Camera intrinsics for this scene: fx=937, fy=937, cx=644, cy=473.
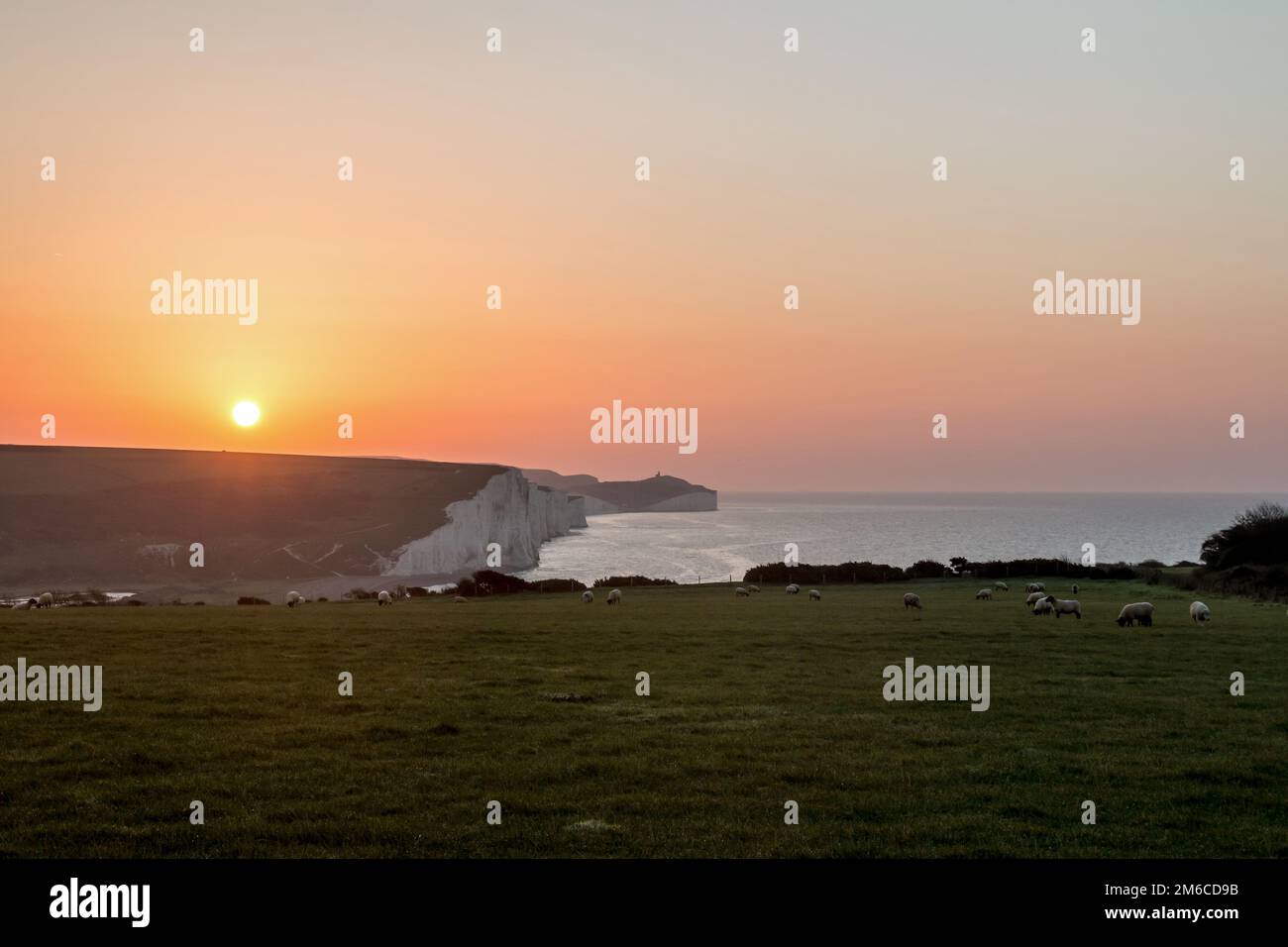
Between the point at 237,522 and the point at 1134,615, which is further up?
the point at 237,522

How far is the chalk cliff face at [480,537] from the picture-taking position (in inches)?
4847

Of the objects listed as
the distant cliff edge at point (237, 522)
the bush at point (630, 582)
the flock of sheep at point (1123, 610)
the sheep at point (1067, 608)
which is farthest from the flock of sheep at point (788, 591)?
the distant cliff edge at point (237, 522)

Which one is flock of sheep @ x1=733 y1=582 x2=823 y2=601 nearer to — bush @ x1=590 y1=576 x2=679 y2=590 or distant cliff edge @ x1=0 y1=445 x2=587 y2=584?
bush @ x1=590 y1=576 x2=679 y2=590

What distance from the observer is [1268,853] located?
462 inches

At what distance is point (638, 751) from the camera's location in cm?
1653

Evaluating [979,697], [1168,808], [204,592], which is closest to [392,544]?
[204,592]

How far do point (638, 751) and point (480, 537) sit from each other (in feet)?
411

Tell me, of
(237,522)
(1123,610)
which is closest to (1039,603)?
(1123,610)

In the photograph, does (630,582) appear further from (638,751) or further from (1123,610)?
(638,751)

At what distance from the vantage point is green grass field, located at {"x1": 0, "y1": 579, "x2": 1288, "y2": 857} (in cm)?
1212

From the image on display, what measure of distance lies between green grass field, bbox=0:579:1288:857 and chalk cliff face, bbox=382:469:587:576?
297ft

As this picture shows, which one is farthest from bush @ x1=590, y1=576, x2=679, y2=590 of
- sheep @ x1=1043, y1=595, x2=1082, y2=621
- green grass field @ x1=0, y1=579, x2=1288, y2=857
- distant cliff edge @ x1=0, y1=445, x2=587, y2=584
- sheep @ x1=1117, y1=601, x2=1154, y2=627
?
green grass field @ x1=0, y1=579, x2=1288, y2=857
